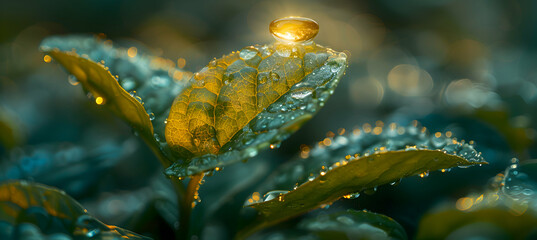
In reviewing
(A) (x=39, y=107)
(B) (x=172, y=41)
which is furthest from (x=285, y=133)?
(B) (x=172, y=41)

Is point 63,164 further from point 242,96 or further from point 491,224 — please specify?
point 491,224

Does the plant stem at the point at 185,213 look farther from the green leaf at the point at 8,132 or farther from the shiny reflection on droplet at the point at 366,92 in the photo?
the shiny reflection on droplet at the point at 366,92

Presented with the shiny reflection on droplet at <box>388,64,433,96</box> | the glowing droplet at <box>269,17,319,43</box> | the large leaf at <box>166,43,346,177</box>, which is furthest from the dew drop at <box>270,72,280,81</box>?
the shiny reflection on droplet at <box>388,64,433,96</box>

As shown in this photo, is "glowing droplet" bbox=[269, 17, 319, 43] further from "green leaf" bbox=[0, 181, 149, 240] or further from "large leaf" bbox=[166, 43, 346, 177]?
"green leaf" bbox=[0, 181, 149, 240]

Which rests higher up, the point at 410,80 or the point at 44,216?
the point at 410,80

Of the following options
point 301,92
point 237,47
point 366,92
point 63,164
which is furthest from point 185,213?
point 237,47
